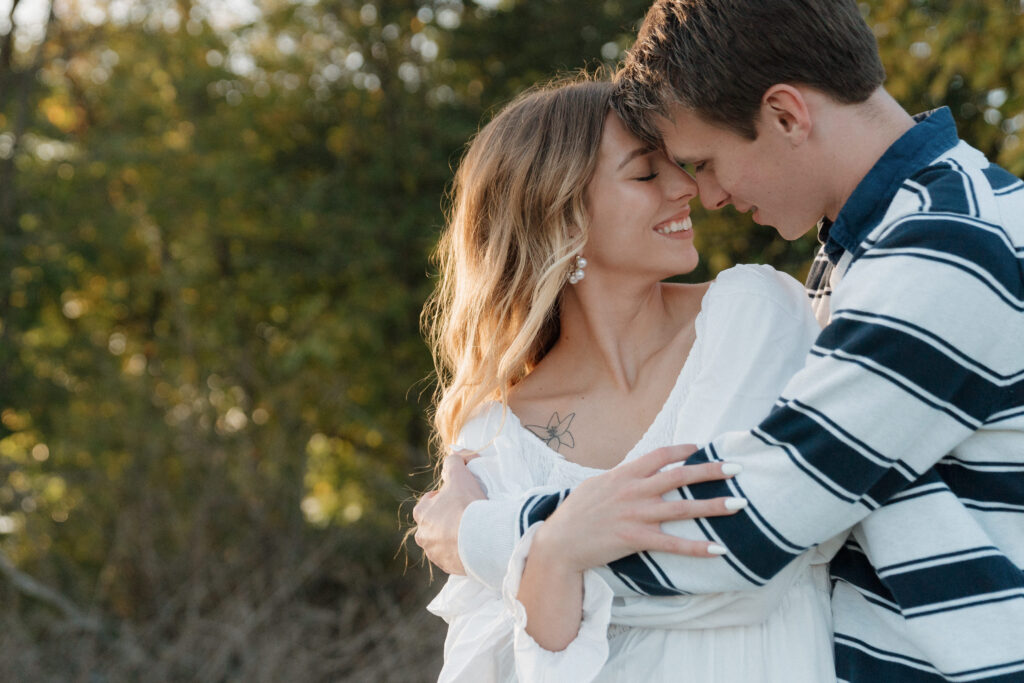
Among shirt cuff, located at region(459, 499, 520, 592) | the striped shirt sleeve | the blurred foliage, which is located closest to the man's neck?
the striped shirt sleeve

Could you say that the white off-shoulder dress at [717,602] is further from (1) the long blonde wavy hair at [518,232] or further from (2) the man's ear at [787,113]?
(1) the long blonde wavy hair at [518,232]

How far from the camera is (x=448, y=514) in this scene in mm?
1944

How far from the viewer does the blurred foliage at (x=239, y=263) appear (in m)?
4.89

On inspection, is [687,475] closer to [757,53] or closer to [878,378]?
[878,378]

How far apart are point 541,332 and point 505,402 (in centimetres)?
25

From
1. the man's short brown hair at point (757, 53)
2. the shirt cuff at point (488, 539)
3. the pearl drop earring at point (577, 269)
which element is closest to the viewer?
the man's short brown hair at point (757, 53)

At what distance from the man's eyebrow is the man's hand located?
73 centimetres

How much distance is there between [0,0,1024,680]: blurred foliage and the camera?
4.89 meters

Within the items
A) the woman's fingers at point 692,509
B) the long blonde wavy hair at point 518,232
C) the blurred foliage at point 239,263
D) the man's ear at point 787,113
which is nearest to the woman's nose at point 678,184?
the long blonde wavy hair at point 518,232

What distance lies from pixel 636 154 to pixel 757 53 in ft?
1.64

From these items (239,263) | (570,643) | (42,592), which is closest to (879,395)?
(570,643)

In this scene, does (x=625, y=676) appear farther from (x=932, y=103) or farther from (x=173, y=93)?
(x=173, y=93)

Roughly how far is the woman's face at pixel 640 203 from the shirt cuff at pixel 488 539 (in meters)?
0.64

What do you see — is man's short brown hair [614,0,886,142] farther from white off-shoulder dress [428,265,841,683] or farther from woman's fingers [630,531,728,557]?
woman's fingers [630,531,728,557]
